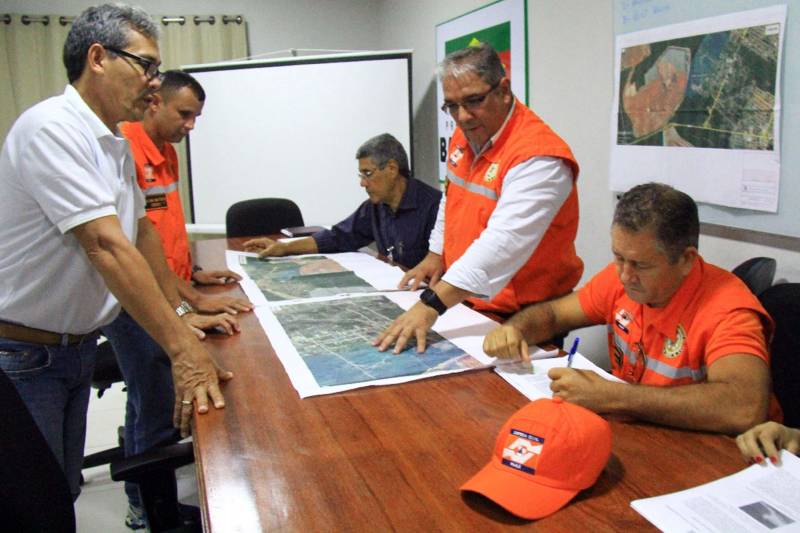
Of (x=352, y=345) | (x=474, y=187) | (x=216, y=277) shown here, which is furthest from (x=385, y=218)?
(x=352, y=345)

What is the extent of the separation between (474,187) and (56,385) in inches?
45.8

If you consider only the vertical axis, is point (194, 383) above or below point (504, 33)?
below

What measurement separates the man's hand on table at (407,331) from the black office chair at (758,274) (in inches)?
30.8

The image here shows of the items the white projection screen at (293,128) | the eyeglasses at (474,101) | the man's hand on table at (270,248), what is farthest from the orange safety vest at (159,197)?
the white projection screen at (293,128)

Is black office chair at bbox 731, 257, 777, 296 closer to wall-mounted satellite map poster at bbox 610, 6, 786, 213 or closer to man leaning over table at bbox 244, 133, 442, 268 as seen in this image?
wall-mounted satellite map poster at bbox 610, 6, 786, 213

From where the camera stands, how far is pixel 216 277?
218cm

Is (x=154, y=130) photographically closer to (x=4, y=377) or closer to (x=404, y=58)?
(x=4, y=377)

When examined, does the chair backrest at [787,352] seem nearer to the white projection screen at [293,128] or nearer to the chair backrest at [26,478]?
the chair backrest at [26,478]

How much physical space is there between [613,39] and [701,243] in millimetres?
817

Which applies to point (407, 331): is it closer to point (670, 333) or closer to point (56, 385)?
point (670, 333)

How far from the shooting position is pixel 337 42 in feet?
16.7

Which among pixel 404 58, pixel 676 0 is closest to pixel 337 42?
pixel 404 58

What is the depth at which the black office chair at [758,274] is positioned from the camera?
156cm

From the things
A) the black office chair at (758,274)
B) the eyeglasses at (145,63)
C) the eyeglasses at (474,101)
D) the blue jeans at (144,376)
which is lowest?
the blue jeans at (144,376)
